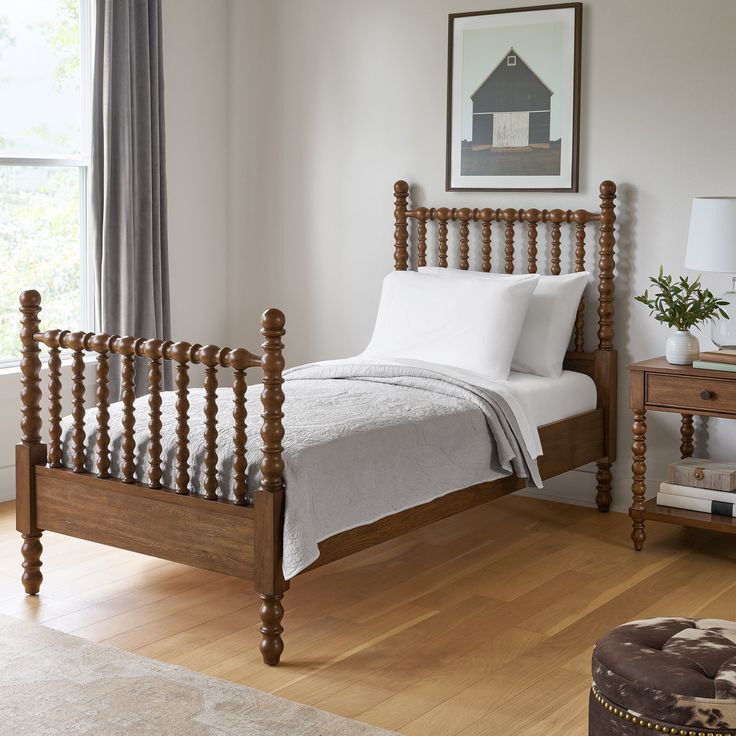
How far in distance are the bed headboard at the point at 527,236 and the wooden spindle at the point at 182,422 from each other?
2.00 meters

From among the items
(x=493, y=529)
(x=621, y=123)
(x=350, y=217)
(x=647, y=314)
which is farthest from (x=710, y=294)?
(x=350, y=217)

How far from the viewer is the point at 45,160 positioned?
477 centimetres

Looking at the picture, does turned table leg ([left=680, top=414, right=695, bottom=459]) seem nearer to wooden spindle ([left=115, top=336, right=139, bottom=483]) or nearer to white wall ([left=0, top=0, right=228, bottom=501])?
wooden spindle ([left=115, top=336, right=139, bottom=483])

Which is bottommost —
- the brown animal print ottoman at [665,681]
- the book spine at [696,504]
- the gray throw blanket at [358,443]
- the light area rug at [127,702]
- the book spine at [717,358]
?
the light area rug at [127,702]

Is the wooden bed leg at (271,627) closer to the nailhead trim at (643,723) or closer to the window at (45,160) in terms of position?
the nailhead trim at (643,723)

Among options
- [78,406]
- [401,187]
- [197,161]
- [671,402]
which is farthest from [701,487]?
[197,161]

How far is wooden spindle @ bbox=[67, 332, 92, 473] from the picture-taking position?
340 centimetres

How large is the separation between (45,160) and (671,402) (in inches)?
112

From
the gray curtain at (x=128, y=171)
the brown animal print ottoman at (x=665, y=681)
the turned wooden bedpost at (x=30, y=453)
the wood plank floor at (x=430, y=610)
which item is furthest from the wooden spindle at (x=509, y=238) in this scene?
the brown animal print ottoman at (x=665, y=681)

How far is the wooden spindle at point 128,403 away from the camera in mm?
3250

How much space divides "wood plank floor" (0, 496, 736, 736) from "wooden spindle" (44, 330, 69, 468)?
0.47m

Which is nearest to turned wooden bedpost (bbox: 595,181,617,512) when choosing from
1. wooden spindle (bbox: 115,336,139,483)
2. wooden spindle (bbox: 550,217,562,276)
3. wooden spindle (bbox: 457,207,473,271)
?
wooden spindle (bbox: 550,217,562,276)

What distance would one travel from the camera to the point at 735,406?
382cm

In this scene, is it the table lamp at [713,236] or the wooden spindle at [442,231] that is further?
the wooden spindle at [442,231]
